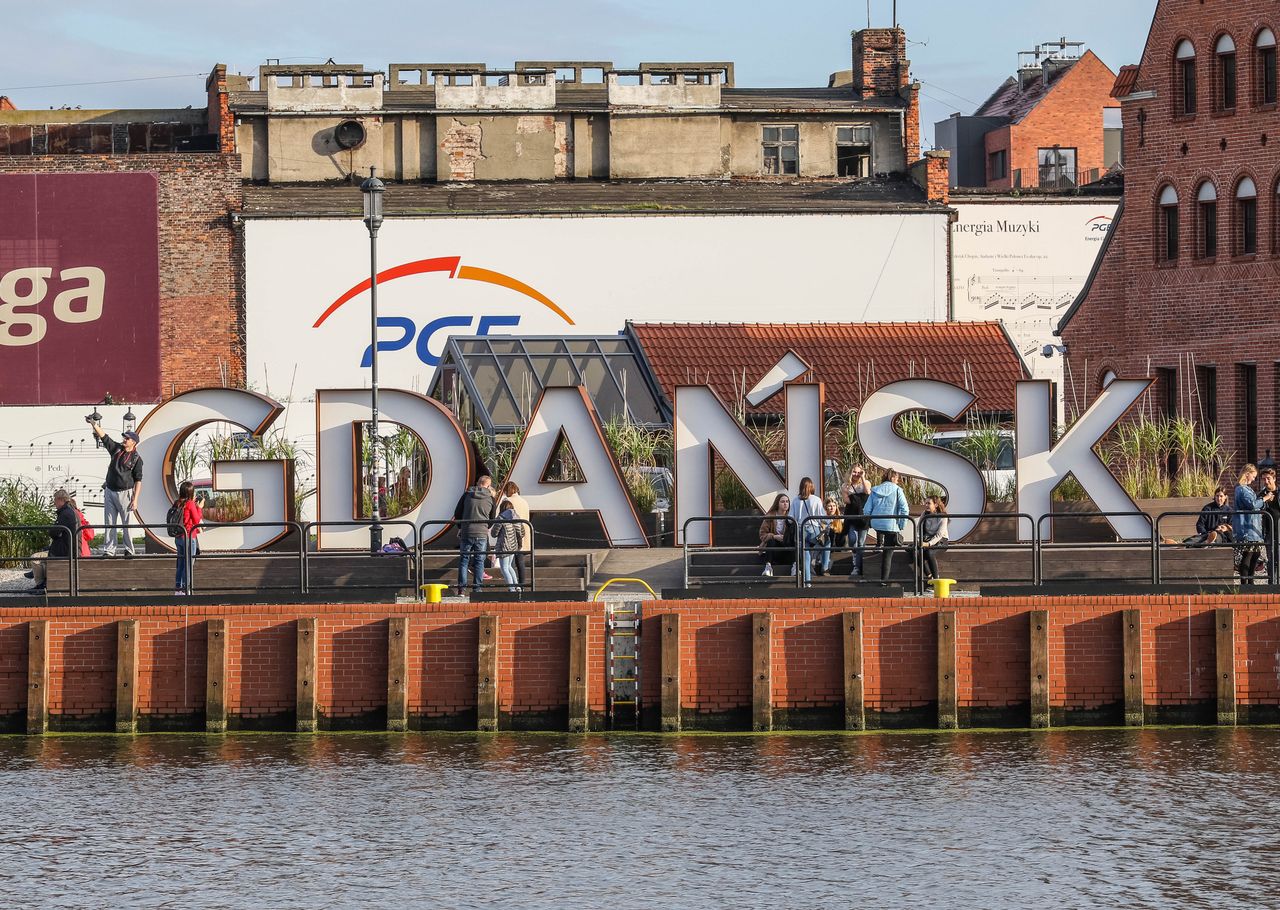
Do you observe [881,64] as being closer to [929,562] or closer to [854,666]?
[929,562]

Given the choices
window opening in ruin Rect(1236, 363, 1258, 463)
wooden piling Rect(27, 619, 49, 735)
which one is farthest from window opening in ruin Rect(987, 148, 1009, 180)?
wooden piling Rect(27, 619, 49, 735)

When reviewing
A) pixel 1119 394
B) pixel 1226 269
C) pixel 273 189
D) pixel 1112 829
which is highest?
pixel 273 189

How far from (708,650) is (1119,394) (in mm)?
7878

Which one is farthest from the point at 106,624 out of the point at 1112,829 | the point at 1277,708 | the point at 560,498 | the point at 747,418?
the point at 747,418

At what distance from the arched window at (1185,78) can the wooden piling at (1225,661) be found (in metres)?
24.3

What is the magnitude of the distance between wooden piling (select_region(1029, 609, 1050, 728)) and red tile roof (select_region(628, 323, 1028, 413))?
22768 millimetres

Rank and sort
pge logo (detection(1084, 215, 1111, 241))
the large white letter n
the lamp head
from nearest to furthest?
the large white letter n
the lamp head
pge logo (detection(1084, 215, 1111, 241))

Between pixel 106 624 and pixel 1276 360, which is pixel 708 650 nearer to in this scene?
pixel 106 624

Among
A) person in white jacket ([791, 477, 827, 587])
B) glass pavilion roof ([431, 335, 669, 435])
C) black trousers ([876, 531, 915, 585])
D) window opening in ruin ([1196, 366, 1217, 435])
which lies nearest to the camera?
black trousers ([876, 531, 915, 585])

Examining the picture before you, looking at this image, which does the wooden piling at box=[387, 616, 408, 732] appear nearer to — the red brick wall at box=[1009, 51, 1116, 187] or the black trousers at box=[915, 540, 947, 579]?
the black trousers at box=[915, 540, 947, 579]

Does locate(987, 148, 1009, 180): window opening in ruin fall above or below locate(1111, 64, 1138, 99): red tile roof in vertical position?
above

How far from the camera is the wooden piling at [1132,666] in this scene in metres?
24.7

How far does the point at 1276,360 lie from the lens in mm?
43844

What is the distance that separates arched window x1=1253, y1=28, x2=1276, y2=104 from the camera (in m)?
44.2
